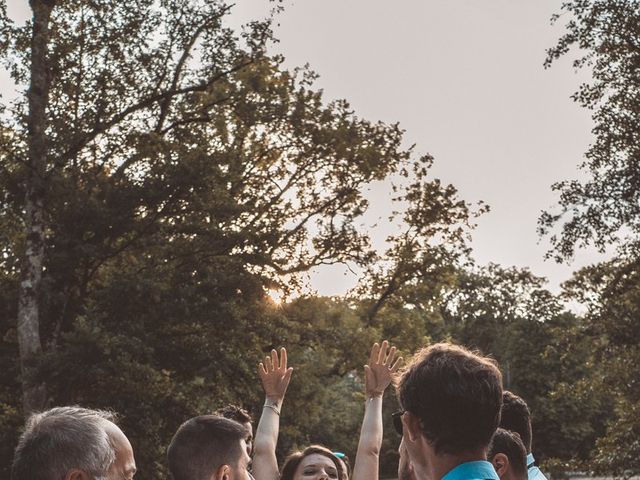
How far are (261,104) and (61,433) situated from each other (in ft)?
65.5

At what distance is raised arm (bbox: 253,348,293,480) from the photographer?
5418 mm

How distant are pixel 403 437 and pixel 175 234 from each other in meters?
17.2

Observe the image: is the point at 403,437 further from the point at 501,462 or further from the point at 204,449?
the point at 204,449

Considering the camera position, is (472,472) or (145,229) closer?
(472,472)

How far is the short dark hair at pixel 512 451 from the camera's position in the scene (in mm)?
4246

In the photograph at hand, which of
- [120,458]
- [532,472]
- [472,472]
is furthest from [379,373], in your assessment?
[472,472]

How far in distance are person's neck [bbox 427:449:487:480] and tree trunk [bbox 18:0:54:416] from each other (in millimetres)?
16029

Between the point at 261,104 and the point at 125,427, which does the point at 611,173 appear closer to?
the point at 261,104

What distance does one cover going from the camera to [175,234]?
19.8 metres

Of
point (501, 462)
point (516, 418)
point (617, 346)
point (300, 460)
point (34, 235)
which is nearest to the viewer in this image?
point (501, 462)

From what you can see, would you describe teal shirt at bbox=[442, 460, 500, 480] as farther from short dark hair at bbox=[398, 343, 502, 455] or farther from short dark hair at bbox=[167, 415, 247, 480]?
short dark hair at bbox=[167, 415, 247, 480]

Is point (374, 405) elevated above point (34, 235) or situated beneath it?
situated beneath

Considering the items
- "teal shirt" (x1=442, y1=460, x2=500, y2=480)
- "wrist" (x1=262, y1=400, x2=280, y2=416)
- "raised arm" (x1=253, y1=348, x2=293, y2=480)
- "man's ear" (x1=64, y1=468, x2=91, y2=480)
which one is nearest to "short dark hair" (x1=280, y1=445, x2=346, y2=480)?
"raised arm" (x1=253, y1=348, x2=293, y2=480)

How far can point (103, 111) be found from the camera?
2012 centimetres
